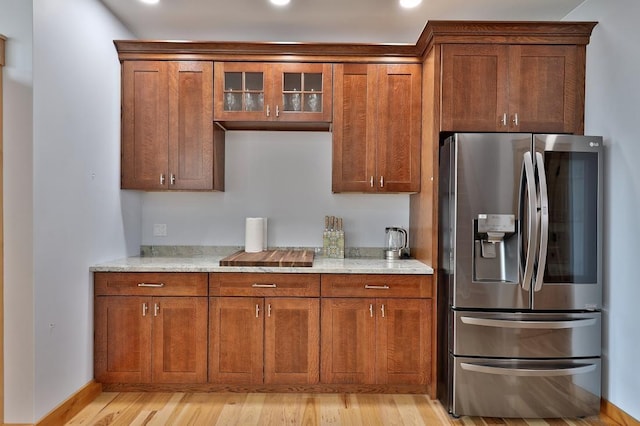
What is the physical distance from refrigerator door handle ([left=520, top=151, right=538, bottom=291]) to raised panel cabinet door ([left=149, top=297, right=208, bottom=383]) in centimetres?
→ 202

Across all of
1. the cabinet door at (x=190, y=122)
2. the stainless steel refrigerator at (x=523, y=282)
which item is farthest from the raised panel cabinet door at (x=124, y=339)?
the stainless steel refrigerator at (x=523, y=282)

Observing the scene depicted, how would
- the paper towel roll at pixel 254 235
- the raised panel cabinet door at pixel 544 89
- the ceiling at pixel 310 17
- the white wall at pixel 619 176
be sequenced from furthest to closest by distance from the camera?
the paper towel roll at pixel 254 235 → the ceiling at pixel 310 17 → the raised panel cabinet door at pixel 544 89 → the white wall at pixel 619 176

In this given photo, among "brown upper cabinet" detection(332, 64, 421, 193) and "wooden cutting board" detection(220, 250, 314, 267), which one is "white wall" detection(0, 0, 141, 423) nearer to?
"wooden cutting board" detection(220, 250, 314, 267)

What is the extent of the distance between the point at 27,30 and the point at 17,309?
1.46 metres

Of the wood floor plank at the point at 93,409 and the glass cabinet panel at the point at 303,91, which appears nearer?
the wood floor plank at the point at 93,409

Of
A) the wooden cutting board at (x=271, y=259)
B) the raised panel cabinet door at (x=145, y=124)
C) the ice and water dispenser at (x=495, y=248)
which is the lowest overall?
the wooden cutting board at (x=271, y=259)

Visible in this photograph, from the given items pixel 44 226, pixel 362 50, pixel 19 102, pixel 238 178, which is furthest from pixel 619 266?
pixel 19 102

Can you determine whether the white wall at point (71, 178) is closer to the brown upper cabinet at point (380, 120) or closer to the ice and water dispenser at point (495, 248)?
the brown upper cabinet at point (380, 120)

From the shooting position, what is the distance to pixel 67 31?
2.45 meters

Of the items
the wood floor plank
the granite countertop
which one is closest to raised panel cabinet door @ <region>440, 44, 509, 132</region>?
the granite countertop

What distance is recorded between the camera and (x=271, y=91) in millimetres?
3078

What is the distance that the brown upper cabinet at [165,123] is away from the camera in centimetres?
308

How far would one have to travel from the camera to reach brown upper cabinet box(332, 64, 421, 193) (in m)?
3.06

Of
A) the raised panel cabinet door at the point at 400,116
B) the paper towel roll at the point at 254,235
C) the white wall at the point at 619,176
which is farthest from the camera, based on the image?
the paper towel roll at the point at 254,235
